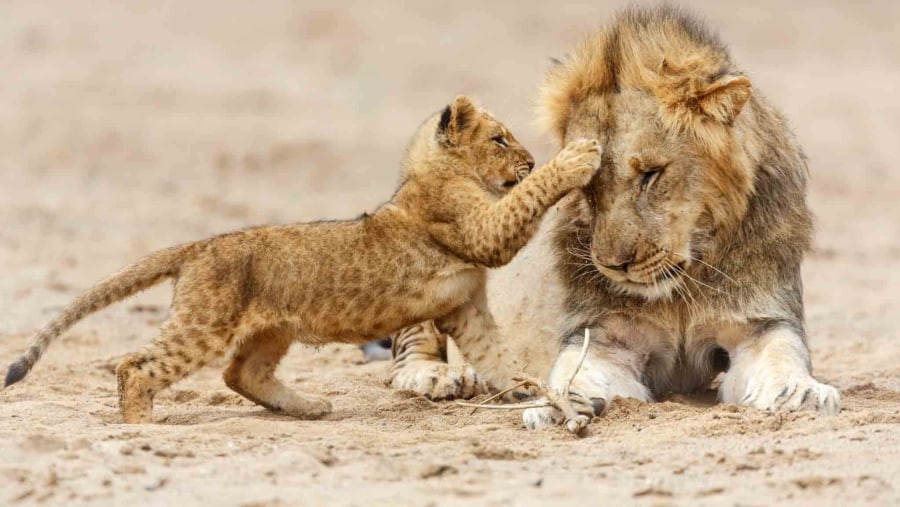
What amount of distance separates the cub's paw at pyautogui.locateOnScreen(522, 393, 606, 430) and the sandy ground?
6 centimetres

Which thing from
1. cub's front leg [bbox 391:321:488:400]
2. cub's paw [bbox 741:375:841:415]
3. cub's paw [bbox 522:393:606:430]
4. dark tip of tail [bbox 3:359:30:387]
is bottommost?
cub's paw [bbox 522:393:606:430]

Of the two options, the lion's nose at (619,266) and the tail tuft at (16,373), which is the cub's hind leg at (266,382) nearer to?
the tail tuft at (16,373)

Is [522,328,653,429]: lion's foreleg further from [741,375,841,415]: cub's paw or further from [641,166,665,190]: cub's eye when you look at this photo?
[641,166,665,190]: cub's eye

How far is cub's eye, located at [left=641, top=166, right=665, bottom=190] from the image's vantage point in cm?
505

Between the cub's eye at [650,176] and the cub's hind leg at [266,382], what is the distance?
137cm

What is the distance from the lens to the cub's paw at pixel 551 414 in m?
4.76

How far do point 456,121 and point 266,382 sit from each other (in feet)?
3.83

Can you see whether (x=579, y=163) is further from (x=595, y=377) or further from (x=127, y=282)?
(x=127, y=282)

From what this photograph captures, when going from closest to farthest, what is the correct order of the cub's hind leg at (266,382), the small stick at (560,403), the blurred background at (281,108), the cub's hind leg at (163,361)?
the small stick at (560,403), the cub's hind leg at (163,361), the cub's hind leg at (266,382), the blurred background at (281,108)

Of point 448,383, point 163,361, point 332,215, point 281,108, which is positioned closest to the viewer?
point 163,361

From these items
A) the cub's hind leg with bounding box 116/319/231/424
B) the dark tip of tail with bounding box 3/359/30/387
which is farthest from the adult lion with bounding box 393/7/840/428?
the dark tip of tail with bounding box 3/359/30/387

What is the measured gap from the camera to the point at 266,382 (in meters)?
5.39

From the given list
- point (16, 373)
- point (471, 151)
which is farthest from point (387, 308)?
point (16, 373)

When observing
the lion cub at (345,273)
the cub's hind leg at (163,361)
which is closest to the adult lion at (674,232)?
the lion cub at (345,273)
